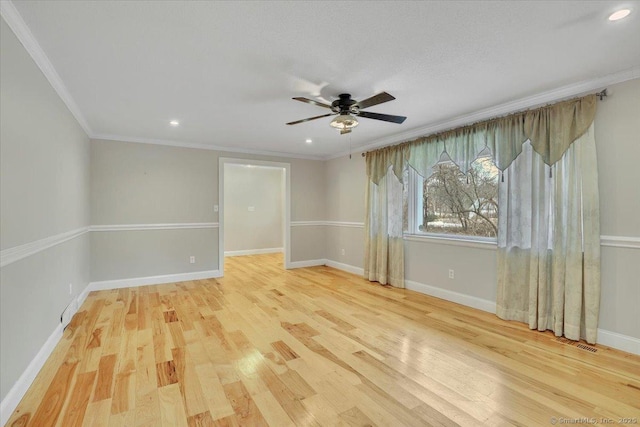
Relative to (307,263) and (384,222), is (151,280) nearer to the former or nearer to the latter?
(307,263)

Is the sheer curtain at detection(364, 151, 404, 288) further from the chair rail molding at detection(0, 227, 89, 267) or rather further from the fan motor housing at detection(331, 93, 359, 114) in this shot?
the chair rail molding at detection(0, 227, 89, 267)

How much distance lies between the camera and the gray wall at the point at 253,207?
7.68 m

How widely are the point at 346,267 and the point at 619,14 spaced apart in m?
4.77

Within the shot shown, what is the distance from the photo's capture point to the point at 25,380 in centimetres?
193

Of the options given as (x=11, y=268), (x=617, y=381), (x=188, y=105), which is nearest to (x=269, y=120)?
(x=188, y=105)

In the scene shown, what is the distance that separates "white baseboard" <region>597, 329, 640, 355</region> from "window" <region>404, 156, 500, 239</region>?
4.23ft

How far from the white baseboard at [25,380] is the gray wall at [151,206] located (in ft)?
6.85

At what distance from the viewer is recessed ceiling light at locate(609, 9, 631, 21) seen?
169 centimetres

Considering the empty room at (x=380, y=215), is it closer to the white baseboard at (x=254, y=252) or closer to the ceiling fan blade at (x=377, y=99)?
the ceiling fan blade at (x=377, y=99)

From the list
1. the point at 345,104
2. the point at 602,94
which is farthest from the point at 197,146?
the point at 602,94

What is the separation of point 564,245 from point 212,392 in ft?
10.8

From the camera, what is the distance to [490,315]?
10.9 feet

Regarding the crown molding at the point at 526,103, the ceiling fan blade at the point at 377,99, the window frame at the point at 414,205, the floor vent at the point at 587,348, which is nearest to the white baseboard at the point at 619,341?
the floor vent at the point at 587,348

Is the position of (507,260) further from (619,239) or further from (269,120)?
(269,120)
